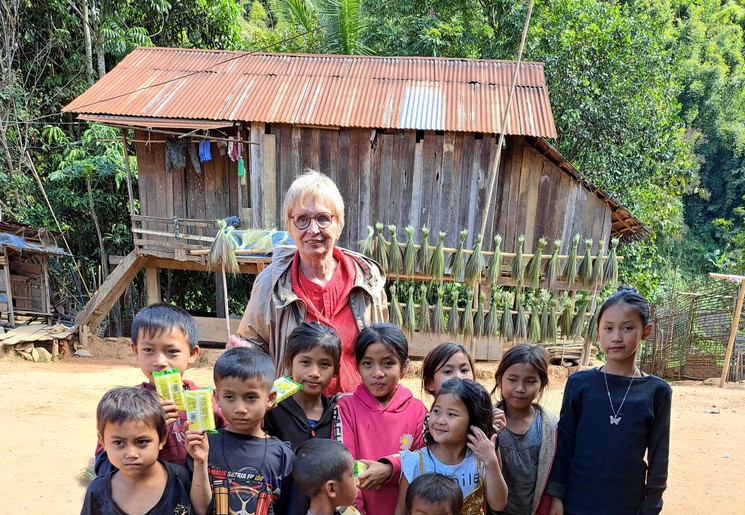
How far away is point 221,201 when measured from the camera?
32.9 ft

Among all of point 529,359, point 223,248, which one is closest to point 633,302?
point 529,359

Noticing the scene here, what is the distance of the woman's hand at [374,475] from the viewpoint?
2066 mm

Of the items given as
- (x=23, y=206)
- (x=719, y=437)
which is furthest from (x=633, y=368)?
(x=23, y=206)

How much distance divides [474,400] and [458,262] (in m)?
6.80

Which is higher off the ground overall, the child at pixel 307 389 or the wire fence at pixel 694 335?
the child at pixel 307 389

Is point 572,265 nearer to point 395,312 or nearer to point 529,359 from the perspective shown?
point 395,312

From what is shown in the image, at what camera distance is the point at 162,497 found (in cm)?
188

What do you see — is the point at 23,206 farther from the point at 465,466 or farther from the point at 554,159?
the point at 465,466

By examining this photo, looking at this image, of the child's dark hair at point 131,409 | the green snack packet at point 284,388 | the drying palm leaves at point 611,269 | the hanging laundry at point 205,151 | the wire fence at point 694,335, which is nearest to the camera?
the child's dark hair at point 131,409

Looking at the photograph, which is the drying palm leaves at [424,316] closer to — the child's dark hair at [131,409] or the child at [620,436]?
the child at [620,436]

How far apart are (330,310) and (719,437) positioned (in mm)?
6619

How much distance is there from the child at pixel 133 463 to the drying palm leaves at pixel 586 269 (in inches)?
315

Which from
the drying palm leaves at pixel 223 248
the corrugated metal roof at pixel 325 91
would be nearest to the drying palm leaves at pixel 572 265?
the corrugated metal roof at pixel 325 91

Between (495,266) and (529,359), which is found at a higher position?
(529,359)
